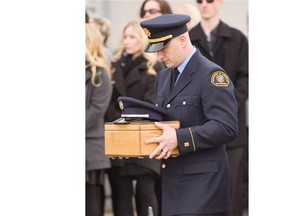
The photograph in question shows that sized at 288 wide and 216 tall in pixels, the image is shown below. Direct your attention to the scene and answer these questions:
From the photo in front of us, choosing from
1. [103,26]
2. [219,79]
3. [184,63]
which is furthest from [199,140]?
[103,26]

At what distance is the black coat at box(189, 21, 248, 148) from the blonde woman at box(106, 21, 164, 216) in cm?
74

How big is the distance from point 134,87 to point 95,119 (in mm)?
543

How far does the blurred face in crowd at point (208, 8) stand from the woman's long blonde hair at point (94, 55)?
976 mm

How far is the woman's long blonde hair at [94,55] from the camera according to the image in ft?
28.3

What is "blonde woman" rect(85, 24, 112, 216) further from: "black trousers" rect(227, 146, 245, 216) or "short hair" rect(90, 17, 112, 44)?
Answer: "short hair" rect(90, 17, 112, 44)

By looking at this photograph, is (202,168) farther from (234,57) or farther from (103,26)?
(103,26)

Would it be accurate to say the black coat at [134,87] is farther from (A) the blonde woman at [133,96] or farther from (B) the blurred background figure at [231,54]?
(B) the blurred background figure at [231,54]

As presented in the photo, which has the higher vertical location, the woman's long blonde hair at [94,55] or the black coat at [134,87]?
the woman's long blonde hair at [94,55]

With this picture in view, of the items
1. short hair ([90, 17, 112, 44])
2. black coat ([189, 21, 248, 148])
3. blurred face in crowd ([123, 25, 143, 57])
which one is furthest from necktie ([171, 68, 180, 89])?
short hair ([90, 17, 112, 44])

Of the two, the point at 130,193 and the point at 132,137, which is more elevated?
the point at 132,137

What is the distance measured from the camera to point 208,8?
8.30 metres

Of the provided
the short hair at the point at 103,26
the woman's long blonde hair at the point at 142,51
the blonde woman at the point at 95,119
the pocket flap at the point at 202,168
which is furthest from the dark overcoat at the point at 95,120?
the pocket flap at the point at 202,168

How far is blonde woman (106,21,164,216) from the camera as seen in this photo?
870 cm
